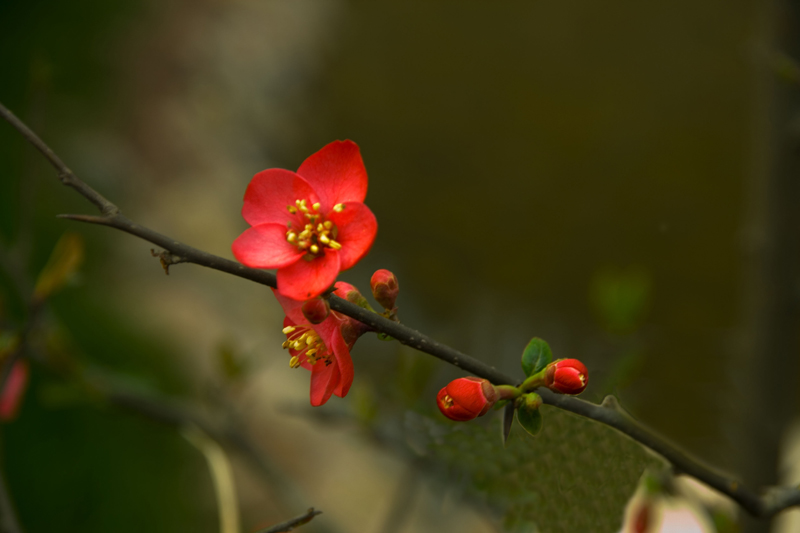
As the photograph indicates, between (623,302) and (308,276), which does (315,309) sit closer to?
(308,276)

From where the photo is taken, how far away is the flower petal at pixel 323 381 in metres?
0.47

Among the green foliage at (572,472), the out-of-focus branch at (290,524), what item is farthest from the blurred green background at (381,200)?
the out-of-focus branch at (290,524)

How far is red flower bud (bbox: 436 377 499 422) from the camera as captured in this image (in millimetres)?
458

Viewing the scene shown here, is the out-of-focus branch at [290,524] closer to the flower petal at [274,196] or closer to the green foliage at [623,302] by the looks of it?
the flower petal at [274,196]

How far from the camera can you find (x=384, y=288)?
504mm

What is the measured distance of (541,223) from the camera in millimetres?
4324

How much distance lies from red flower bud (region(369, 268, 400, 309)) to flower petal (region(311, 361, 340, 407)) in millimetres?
69

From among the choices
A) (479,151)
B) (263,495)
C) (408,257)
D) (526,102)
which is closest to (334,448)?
(263,495)

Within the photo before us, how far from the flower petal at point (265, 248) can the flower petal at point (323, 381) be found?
93 millimetres

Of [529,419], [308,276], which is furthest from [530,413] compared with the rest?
[308,276]

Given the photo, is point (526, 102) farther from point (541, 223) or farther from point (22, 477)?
point (22, 477)

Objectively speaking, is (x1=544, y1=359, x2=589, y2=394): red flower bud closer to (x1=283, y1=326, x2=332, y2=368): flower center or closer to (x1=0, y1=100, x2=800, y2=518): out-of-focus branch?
(x1=0, y1=100, x2=800, y2=518): out-of-focus branch

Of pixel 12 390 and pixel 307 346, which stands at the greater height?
pixel 307 346

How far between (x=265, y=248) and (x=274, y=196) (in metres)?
0.06
